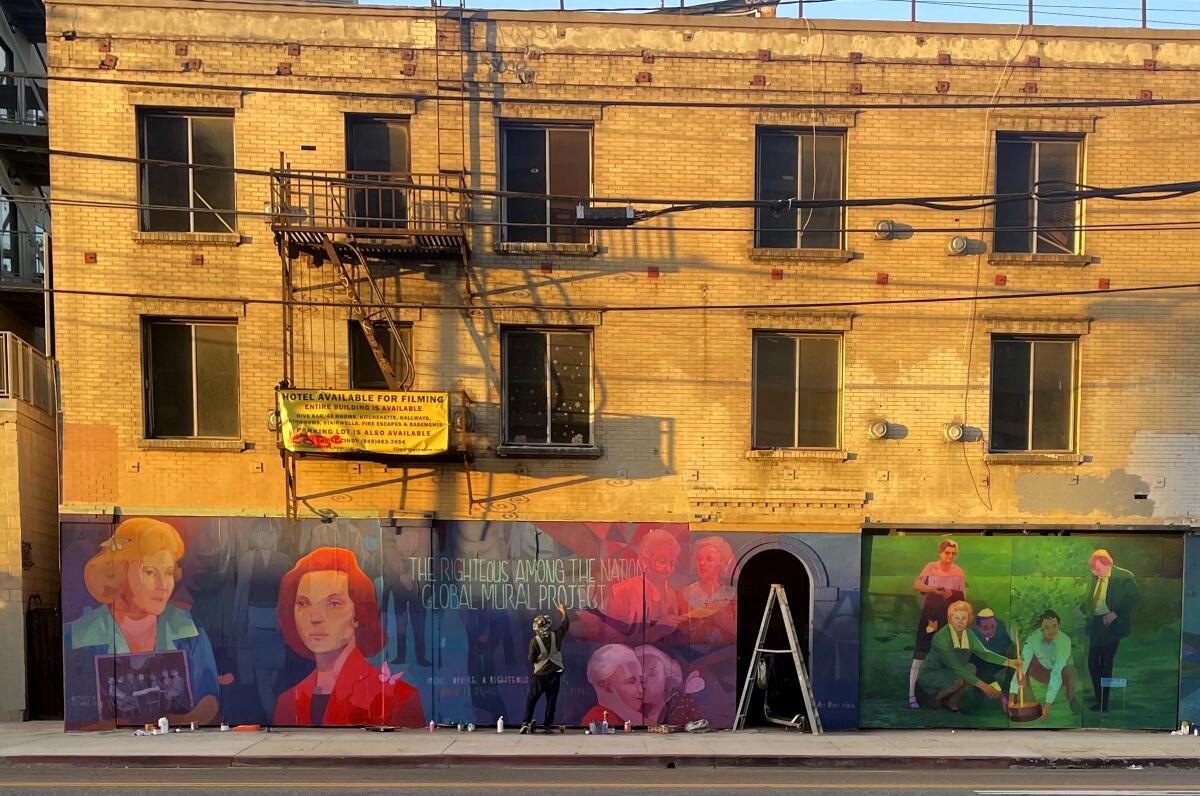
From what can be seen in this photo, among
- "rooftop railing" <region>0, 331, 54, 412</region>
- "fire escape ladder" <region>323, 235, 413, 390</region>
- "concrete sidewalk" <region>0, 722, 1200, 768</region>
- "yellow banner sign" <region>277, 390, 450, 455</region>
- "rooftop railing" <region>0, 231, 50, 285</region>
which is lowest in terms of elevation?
"concrete sidewalk" <region>0, 722, 1200, 768</region>

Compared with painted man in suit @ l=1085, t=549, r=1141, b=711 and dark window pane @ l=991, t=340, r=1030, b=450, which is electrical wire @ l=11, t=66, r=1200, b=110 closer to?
dark window pane @ l=991, t=340, r=1030, b=450

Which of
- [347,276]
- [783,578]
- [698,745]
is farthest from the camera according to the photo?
[783,578]

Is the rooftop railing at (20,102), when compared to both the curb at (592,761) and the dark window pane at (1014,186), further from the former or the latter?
the dark window pane at (1014,186)

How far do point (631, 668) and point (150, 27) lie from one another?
36.3ft

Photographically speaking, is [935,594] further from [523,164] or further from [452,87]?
[452,87]

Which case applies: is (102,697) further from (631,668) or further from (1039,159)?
(1039,159)

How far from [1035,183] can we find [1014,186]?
268mm

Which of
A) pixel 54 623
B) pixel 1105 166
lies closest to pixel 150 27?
pixel 54 623

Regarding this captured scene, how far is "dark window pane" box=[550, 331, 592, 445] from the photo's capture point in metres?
10.5

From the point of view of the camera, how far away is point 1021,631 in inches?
410

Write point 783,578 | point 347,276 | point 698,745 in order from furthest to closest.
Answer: point 783,578 < point 347,276 < point 698,745

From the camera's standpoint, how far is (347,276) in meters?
10.0

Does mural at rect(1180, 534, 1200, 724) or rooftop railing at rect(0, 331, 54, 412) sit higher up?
rooftop railing at rect(0, 331, 54, 412)

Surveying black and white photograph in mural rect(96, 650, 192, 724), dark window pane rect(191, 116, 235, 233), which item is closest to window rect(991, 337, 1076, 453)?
dark window pane rect(191, 116, 235, 233)
